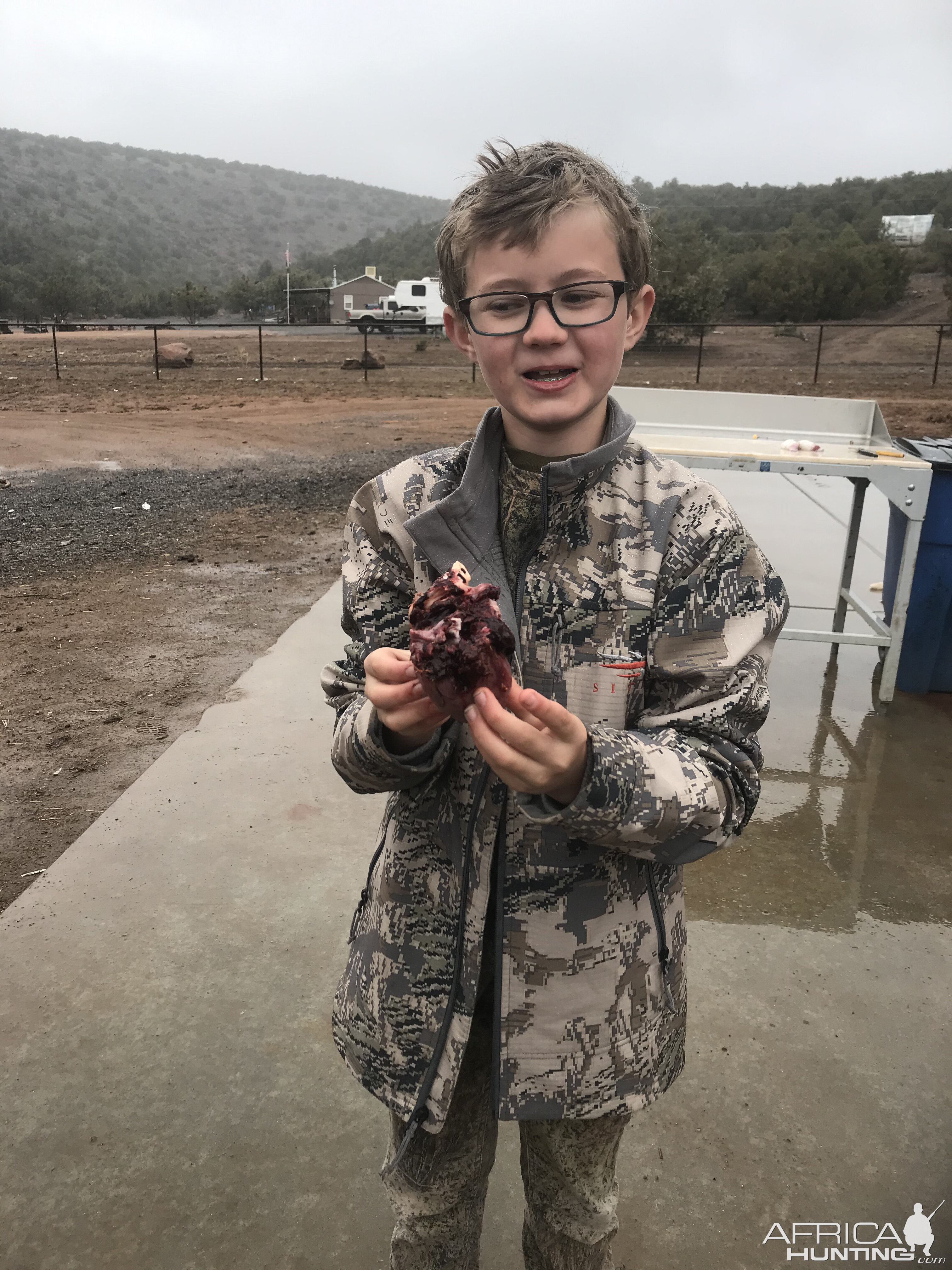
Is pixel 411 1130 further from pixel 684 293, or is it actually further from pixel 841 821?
pixel 684 293

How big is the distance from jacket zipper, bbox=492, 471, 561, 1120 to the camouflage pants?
9cm

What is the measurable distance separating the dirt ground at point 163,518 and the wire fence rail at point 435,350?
0.50m

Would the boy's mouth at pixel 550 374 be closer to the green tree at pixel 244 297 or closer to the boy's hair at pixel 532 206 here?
the boy's hair at pixel 532 206

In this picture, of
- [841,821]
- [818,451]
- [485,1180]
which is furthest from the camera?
[818,451]

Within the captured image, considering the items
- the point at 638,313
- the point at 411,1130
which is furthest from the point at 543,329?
the point at 411,1130

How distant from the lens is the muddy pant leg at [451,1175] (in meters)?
1.71

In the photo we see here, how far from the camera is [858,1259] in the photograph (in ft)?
6.72

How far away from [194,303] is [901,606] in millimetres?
68056

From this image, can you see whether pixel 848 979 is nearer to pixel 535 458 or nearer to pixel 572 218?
pixel 535 458

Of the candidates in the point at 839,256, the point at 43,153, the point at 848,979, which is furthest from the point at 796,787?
the point at 43,153

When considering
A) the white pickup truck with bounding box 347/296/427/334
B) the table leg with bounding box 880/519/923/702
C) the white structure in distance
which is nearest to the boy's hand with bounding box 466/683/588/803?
the table leg with bounding box 880/519/923/702

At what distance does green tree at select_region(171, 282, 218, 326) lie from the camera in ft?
200

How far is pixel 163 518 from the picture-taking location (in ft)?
32.0

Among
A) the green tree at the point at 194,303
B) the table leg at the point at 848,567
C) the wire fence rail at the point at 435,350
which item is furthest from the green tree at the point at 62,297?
the table leg at the point at 848,567
